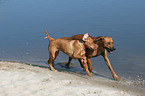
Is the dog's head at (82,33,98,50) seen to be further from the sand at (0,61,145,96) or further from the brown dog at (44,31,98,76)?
the sand at (0,61,145,96)

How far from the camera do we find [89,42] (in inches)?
281

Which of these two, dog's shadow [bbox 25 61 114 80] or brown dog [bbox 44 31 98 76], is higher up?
brown dog [bbox 44 31 98 76]

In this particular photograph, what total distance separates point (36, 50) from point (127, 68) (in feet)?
15.0

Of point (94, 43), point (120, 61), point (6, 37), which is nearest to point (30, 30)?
point (6, 37)

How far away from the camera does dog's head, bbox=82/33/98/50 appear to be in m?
7.09

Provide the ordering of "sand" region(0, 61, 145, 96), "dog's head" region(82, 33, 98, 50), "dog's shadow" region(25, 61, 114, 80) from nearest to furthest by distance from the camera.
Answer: "sand" region(0, 61, 145, 96) < "dog's head" region(82, 33, 98, 50) < "dog's shadow" region(25, 61, 114, 80)

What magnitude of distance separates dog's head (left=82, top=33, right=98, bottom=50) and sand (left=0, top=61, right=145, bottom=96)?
933 millimetres

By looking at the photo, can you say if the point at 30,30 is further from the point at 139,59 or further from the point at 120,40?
the point at 139,59

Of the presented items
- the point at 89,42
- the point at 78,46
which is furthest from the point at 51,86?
the point at 89,42

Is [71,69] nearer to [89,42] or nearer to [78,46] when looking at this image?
[78,46]

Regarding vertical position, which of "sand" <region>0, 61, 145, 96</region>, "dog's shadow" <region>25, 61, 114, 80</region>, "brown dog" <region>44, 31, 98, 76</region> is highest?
"brown dog" <region>44, 31, 98, 76</region>

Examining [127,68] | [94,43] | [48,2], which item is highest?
[48,2]

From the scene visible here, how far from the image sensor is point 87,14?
16250 millimetres

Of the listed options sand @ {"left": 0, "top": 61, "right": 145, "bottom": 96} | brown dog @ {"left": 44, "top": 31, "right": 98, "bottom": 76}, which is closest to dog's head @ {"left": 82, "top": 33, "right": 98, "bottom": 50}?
brown dog @ {"left": 44, "top": 31, "right": 98, "bottom": 76}
